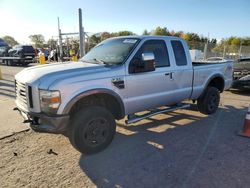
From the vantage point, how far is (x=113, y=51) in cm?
484

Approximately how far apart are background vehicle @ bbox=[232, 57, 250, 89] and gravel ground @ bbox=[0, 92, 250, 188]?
12.5ft

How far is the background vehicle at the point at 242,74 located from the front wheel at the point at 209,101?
10.2 ft

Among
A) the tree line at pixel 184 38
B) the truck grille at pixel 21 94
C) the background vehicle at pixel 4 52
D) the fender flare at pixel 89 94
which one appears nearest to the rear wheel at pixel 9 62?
the background vehicle at pixel 4 52

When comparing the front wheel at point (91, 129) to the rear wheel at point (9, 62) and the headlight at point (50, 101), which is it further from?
the rear wheel at point (9, 62)

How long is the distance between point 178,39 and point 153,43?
3.00 ft

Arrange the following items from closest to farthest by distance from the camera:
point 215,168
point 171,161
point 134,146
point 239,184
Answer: point 239,184, point 215,168, point 171,161, point 134,146

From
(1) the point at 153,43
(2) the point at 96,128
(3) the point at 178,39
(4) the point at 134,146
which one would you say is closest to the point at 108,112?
(2) the point at 96,128

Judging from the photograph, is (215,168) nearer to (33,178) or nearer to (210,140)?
(210,140)

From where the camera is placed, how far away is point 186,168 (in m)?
3.64

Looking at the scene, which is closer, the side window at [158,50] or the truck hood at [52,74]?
the truck hood at [52,74]

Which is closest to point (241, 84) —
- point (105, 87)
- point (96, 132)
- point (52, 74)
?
A: point (105, 87)

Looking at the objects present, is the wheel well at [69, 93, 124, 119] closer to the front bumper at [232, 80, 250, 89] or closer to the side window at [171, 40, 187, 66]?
the side window at [171, 40, 187, 66]

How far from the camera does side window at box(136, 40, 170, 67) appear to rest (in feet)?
15.9

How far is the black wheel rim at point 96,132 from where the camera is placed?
3.99 m
